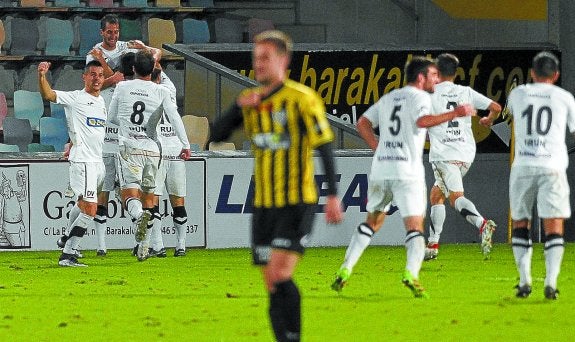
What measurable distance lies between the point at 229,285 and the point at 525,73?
1065 cm

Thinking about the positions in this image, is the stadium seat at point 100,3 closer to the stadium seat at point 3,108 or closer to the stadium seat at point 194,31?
the stadium seat at point 194,31

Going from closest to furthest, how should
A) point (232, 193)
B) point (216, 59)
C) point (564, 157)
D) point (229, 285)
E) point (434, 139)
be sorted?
point (564, 157), point (229, 285), point (434, 139), point (232, 193), point (216, 59)

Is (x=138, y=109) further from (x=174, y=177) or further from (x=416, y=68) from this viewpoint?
(x=416, y=68)

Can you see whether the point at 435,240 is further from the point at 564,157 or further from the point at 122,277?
the point at 564,157

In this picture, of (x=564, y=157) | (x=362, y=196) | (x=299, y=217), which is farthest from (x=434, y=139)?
(x=299, y=217)

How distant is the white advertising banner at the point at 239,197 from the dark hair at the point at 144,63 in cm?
314

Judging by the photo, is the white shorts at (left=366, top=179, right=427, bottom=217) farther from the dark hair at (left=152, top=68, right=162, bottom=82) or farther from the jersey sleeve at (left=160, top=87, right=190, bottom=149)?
the dark hair at (left=152, top=68, right=162, bottom=82)

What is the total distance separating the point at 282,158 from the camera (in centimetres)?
738

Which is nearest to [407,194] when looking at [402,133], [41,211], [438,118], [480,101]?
[402,133]

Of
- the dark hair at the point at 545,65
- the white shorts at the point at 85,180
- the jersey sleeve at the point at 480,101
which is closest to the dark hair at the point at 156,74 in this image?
the white shorts at the point at 85,180

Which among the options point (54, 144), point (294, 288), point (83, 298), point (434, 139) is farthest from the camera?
point (54, 144)

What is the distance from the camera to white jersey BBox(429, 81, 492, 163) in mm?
14711

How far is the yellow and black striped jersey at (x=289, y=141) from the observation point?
733 cm

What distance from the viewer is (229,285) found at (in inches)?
482
